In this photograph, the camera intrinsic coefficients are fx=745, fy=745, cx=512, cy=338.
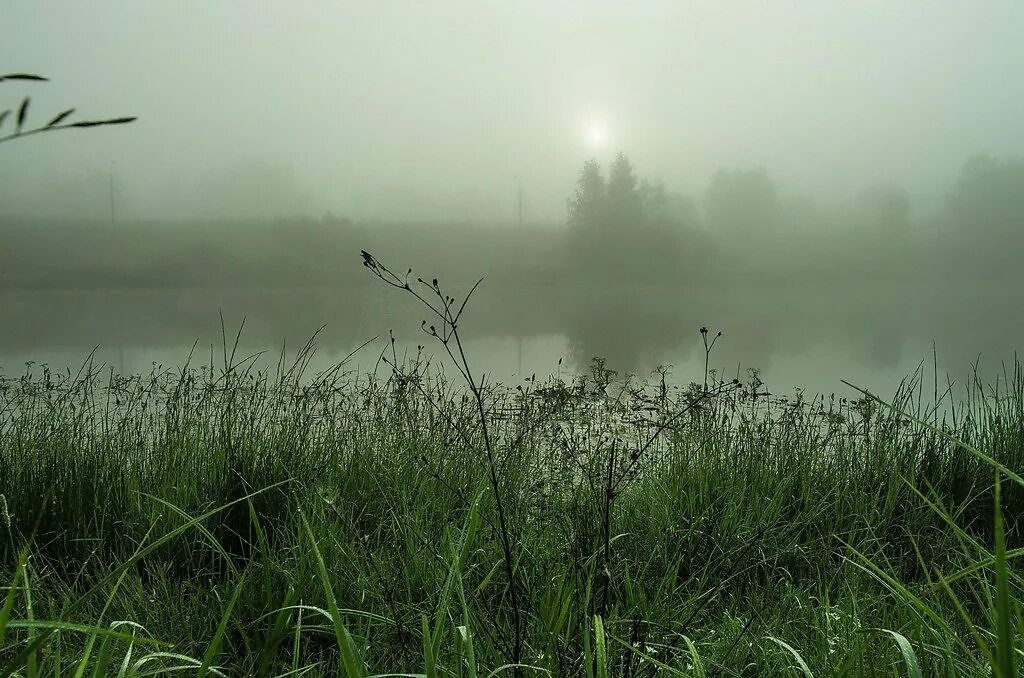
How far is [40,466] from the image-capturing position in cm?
351

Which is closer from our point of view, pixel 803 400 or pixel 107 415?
pixel 107 415

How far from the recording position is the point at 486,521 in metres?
2.66

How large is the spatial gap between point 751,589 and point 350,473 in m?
1.85

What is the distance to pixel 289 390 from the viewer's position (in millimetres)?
4203

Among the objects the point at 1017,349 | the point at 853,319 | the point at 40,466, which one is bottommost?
the point at 853,319

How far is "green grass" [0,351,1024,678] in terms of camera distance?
1902mm

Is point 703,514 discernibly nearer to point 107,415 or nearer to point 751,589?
point 751,589

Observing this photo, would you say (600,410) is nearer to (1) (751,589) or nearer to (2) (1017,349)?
(1) (751,589)

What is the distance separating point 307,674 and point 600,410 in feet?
7.42

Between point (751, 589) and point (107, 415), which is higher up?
point (107, 415)

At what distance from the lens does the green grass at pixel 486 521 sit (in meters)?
1.90

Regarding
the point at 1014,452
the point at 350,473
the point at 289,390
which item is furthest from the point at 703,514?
the point at 289,390

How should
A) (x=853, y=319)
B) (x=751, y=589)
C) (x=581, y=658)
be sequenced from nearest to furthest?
(x=581, y=658) < (x=751, y=589) < (x=853, y=319)

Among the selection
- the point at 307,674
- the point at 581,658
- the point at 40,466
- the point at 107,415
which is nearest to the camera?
the point at 581,658
